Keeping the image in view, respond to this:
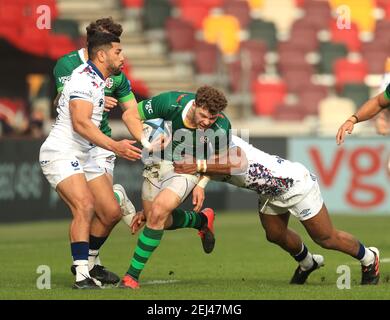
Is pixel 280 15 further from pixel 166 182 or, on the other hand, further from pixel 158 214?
pixel 158 214

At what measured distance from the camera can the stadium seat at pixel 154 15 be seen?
31.0 meters

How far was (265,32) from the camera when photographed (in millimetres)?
31062

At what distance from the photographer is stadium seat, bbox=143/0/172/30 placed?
31.0 metres

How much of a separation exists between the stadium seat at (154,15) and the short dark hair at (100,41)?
19.9 m

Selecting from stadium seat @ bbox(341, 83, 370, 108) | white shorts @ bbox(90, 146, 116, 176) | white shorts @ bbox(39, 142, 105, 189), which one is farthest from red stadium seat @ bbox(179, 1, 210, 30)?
white shorts @ bbox(39, 142, 105, 189)

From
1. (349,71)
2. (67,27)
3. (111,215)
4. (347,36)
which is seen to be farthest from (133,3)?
(111,215)

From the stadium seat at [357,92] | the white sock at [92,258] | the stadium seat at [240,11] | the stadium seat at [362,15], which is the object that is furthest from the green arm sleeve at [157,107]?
the stadium seat at [362,15]

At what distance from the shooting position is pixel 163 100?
11.4 meters

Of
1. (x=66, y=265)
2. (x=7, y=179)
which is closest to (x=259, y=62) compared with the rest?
(x=7, y=179)

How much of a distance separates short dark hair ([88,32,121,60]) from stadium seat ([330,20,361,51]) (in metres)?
20.7

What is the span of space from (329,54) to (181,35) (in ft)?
12.1

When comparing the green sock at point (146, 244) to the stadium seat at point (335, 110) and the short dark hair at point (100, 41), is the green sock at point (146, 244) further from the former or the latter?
the stadium seat at point (335, 110)

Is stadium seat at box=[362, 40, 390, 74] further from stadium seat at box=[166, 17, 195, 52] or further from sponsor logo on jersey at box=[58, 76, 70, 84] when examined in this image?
sponsor logo on jersey at box=[58, 76, 70, 84]

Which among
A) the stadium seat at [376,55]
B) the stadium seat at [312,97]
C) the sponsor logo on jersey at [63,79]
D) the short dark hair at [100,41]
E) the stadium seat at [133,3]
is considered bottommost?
the stadium seat at [312,97]
